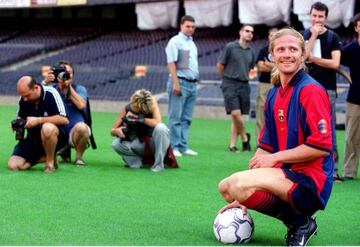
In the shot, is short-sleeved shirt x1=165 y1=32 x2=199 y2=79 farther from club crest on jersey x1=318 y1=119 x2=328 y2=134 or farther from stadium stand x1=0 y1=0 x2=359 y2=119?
stadium stand x1=0 y1=0 x2=359 y2=119

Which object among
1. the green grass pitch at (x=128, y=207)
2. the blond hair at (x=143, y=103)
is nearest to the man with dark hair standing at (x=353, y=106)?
the green grass pitch at (x=128, y=207)

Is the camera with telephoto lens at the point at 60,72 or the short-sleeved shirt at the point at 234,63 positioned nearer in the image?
the camera with telephoto lens at the point at 60,72

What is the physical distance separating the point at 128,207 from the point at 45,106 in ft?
9.37

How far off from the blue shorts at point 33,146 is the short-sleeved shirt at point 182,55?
2.98 metres

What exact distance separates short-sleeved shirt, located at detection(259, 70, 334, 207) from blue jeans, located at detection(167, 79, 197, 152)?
6.91 meters

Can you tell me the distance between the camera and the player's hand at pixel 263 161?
605cm

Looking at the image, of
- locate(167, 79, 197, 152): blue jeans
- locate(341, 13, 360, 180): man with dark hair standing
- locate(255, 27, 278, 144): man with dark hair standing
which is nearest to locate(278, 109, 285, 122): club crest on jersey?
locate(341, 13, 360, 180): man with dark hair standing

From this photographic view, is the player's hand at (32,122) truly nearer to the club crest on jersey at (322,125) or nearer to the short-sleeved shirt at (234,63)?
the short-sleeved shirt at (234,63)

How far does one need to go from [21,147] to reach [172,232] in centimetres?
442

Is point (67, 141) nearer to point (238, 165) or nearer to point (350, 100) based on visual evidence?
point (238, 165)

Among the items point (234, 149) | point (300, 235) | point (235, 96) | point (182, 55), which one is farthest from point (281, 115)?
point (234, 149)

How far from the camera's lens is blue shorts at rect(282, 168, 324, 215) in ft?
19.6

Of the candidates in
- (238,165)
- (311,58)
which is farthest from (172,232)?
(238,165)

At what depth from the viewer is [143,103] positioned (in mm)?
11047
